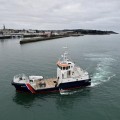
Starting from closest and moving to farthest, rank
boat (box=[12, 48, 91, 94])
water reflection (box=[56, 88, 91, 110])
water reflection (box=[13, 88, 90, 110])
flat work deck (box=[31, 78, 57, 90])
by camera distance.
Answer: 1. water reflection (box=[56, 88, 91, 110])
2. water reflection (box=[13, 88, 90, 110])
3. boat (box=[12, 48, 91, 94])
4. flat work deck (box=[31, 78, 57, 90])

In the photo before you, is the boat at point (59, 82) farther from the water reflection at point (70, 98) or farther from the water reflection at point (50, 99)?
the water reflection at point (70, 98)

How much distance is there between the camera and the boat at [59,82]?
2895cm

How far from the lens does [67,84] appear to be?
3039 cm

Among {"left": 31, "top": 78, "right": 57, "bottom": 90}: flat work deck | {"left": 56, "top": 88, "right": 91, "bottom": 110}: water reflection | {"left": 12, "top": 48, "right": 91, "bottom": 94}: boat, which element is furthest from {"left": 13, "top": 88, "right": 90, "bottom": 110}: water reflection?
{"left": 31, "top": 78, "right": 57, "bottom": 90}: flat work deck

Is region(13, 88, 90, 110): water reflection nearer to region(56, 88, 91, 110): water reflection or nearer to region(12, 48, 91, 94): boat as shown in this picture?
region(56, 88, 91, 110): water reflection

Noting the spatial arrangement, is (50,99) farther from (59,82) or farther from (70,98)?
(59,82)

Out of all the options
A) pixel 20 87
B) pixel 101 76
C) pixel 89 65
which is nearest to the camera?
pixel 20 87

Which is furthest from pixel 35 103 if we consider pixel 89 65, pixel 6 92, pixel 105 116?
pixel 89 65

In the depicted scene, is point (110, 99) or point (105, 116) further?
point (110, 99)

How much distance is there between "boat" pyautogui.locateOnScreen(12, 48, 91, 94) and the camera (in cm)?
2895

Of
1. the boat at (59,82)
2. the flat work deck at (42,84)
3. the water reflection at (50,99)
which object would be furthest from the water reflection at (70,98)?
the flat work deck at (42,84)

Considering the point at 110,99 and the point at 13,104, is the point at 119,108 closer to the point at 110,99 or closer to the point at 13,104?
the point at 110,99

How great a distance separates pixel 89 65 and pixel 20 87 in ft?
71.2

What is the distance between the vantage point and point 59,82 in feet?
100
